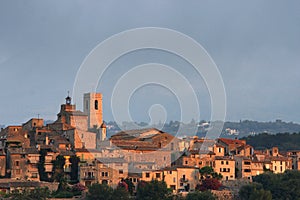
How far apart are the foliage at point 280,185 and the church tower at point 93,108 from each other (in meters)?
16.7

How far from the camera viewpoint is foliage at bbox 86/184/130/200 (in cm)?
5466

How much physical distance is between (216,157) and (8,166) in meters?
17.1

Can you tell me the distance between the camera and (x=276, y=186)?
204ft

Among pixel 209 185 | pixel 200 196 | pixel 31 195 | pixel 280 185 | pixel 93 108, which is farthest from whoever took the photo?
pixel 93 108

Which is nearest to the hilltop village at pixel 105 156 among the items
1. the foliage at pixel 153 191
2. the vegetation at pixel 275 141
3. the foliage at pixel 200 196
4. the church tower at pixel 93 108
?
the church tower at pixel 93 108

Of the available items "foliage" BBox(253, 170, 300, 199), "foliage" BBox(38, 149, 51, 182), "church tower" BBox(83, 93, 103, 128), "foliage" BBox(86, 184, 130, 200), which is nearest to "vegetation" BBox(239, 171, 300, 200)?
"foliage" BBox(253, 170, 300, 199)

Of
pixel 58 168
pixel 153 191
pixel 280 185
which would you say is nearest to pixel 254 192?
pixel 280 185

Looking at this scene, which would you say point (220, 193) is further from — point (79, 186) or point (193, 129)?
point (193, 129)

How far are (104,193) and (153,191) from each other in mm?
3591

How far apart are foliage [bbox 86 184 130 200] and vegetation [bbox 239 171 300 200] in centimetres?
1034

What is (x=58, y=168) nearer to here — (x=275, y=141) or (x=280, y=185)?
(x=280, y=185)

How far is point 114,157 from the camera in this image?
2462 inches

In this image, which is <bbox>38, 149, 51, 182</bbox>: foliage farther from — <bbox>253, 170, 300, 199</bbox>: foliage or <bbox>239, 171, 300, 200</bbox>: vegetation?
<bbox>253, 170, 300, 199</bbox>: foliage

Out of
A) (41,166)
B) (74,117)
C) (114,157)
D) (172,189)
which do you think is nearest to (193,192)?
(172,189)
